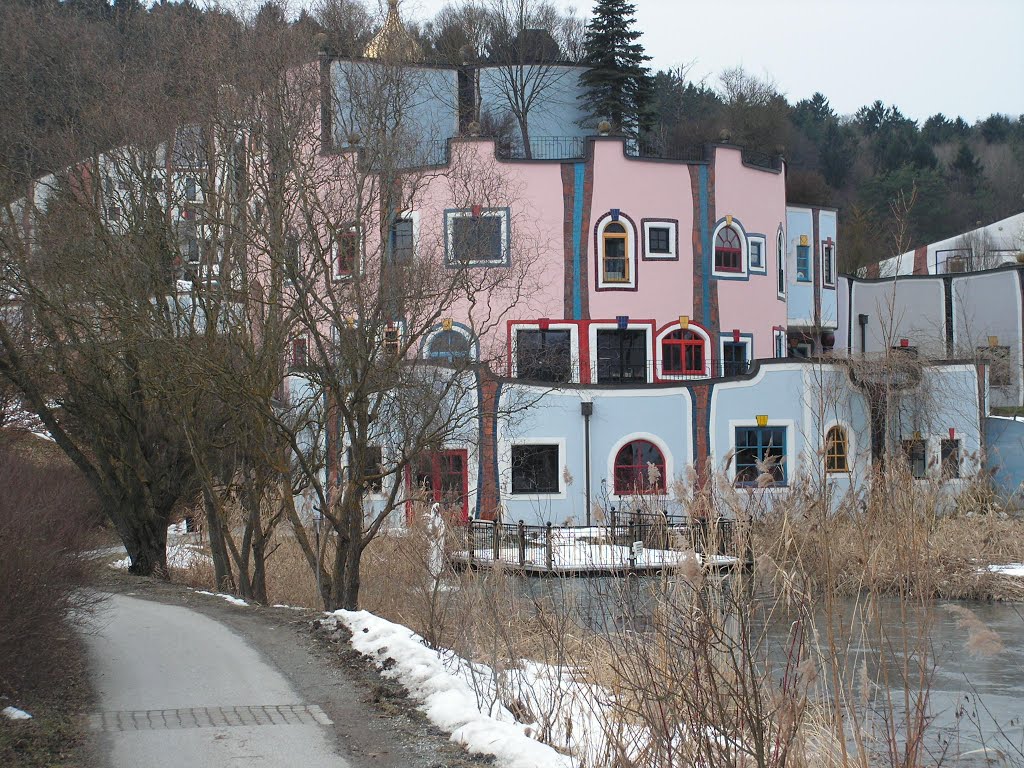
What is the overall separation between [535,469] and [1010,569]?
10.8 meters

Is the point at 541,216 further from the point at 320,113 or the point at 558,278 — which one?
the point at 320,113

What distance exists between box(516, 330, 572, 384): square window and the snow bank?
18550 millimetres

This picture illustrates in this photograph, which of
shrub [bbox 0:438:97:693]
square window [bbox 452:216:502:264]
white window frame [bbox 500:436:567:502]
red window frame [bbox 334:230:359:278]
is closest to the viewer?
shrub [bbox 0:438:97:693]

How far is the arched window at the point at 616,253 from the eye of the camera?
30422 millimetres

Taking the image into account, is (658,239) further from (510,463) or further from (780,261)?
(510,463)

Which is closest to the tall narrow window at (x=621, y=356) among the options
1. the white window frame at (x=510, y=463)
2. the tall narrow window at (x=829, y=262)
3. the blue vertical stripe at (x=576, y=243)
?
the blue vertical stripe at (x=576, y=243)

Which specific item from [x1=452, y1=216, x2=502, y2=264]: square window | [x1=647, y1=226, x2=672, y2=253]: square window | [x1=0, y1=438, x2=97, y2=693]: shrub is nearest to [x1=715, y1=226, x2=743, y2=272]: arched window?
[x1=647, y1=226, x2=672, y2=253]: square window

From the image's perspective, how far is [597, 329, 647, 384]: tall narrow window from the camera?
30281mm

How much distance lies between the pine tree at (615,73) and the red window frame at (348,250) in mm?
26790

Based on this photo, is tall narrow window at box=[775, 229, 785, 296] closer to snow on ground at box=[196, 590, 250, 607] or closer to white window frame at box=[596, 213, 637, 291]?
white window frame at box=[596, 213, 637, 291]

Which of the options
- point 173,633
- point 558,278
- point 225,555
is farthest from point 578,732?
point 558,278

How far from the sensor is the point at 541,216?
30031 mm

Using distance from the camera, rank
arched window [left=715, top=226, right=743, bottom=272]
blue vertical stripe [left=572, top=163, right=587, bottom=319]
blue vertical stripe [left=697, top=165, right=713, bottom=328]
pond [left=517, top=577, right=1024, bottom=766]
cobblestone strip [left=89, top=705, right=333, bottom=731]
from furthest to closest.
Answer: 1. arched window [left=715, top=226, right=743, bottom=272]
2. blue vertical stripe [left=697, top=165, right=713, bottom=328]
3. blue vertical stripe [left=572, top=163, right=587, bottom=319]
4. pond [left=517, top=577, right=1024, bottom=766]
5. cobblestone strip [left=89, top=705, right=333, bottom=731]

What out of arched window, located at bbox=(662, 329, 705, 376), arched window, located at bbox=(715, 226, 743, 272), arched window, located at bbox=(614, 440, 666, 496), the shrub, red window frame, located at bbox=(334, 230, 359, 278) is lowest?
the shrub
